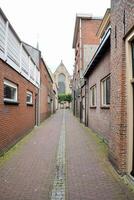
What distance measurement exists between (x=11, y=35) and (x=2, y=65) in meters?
1.96

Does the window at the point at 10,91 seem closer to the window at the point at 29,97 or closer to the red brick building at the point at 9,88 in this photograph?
the red brick building at the point at 9,88

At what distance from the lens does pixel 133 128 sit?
250 inches

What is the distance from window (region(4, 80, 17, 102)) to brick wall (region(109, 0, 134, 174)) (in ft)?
12.4

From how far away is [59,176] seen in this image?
6551 mm

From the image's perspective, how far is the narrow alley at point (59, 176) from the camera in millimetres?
5277

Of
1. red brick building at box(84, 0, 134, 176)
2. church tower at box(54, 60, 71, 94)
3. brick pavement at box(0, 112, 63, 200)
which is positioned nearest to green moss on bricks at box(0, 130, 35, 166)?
brick pavement at box(0, 112, 63, 200)

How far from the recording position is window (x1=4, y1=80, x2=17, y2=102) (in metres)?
9.77

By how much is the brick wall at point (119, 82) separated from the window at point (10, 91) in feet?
12.4

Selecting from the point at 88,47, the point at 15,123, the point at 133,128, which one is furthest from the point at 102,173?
the point at 88,47

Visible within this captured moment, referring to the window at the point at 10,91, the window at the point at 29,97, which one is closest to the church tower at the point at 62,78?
the window at the point at 29,97

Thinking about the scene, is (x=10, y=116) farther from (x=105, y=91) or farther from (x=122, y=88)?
(x=122, y=88)

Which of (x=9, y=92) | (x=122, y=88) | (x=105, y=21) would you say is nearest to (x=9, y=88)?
(x=9, y=92)

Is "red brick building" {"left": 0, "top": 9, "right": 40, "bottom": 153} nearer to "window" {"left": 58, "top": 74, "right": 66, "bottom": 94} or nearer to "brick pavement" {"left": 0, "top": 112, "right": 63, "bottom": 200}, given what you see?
"brick pavement" {"left": 0, "top": 112, "right": 63, "bottom": 200}

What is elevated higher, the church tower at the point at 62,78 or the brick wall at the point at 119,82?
the church tower at the point at 62,78
